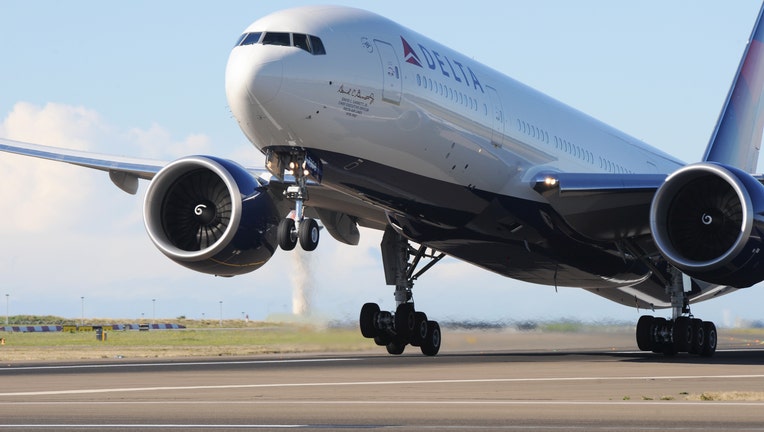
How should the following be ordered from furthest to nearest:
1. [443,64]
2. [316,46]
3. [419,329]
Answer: [419,329] < [443,64] < [316,46]

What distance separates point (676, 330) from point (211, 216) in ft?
32.6

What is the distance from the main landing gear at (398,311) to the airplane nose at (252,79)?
27.5 ft

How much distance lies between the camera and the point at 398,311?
82.8ft

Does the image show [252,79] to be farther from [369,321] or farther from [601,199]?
[369,321]

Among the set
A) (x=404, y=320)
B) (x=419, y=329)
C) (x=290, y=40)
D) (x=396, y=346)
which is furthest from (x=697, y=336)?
(x=290, y=40)

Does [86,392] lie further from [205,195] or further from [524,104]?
[524,104]

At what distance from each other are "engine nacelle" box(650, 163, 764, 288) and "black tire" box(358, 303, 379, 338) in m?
7.30

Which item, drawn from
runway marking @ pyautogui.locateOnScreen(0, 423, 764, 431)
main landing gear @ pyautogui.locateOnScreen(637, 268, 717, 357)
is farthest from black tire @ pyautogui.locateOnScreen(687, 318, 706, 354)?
runway marking @ pyautogui.locateOnScreen(0, 423, 764, 431)

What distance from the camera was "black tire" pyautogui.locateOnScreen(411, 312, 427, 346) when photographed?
25.4 meters

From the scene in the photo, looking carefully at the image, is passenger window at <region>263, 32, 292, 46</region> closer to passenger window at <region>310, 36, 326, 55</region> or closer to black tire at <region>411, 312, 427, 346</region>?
passenger window at <region>310, 36, 326, 55</region>

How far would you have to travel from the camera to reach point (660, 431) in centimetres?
885

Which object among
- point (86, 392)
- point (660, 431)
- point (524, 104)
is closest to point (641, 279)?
point (524, 104)

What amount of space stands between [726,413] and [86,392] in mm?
7711

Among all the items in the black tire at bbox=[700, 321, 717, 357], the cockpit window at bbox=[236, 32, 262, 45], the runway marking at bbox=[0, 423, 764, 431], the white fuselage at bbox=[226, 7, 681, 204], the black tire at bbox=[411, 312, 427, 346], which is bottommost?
the runway marking at bbox=[0, 423, 764, 431]
